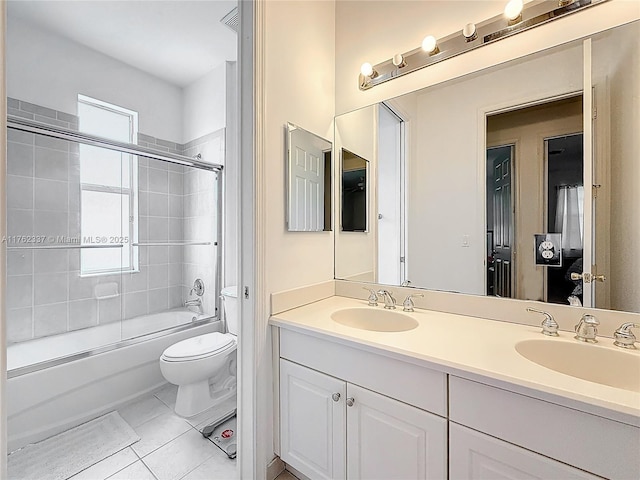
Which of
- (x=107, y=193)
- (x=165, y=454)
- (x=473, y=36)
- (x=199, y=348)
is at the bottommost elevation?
(x=165, y=454)

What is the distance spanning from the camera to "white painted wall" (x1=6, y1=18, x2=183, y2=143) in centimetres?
207

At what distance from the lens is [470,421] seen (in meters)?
0.84

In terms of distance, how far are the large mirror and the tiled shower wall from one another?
188 centimetres

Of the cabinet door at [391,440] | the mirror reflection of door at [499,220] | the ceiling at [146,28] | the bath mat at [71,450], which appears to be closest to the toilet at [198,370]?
Answer: the bath mat at [71,450]

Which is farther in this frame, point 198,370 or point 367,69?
point 198,370

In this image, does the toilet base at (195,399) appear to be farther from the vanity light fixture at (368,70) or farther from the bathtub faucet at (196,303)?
the vanity light fixture at (368,70)

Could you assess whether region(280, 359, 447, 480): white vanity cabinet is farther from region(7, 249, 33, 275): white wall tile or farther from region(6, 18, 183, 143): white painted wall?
region(6, 18, 183, 143): white painted wall

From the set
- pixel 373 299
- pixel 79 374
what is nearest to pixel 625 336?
pixel 373 299

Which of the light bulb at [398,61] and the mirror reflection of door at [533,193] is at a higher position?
the light bulb at [398,61]

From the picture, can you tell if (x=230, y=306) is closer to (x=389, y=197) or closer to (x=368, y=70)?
(x=389, y=197)

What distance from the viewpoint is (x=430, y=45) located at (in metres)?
1.40

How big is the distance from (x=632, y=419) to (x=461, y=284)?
2.56 ft

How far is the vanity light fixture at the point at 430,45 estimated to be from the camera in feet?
4.59

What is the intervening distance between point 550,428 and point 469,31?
61.3 inches
